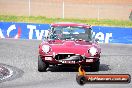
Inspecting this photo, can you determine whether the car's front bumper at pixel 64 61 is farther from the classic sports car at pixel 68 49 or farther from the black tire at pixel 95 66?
the black tire at pixel 95 66

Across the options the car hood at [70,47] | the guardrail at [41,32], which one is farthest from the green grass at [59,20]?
the car hood at [70,47]

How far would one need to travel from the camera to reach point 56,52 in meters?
12.4

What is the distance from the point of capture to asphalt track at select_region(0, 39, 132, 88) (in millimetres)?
10375

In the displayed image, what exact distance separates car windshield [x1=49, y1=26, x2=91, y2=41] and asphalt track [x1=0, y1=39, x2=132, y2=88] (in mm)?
1034

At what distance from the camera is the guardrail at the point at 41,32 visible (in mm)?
26156

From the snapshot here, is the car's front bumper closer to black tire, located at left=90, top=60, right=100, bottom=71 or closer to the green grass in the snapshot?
black tire, located at left=90, top=60, right=100, bottom=71

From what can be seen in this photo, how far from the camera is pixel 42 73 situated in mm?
12688

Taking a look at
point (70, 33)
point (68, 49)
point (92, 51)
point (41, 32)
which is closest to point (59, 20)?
point (41, 32)

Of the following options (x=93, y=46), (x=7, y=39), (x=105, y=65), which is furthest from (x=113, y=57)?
(x=7, y=39)

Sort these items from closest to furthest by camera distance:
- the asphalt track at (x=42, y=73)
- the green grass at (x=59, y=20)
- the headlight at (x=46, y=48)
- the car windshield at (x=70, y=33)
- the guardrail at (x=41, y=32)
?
the asphalt track at (x=42, y=73)
the headlight at (x=46, y=48)
the car windshield at (x=70, y=33)
the guardrail at (x=41, y=32)
the green grass at (x=59, y=20)

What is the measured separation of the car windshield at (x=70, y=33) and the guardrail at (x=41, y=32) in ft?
39.3

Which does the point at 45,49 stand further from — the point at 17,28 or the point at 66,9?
the point at 66,9

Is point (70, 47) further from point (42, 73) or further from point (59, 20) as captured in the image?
point (59, 20)

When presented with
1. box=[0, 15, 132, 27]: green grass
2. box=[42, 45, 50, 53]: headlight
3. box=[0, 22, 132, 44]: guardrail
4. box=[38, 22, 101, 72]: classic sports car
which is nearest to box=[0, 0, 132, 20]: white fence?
box=[0, 15, 132, 27]: green grass
